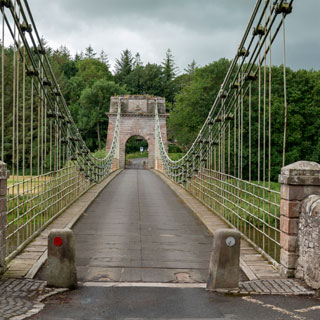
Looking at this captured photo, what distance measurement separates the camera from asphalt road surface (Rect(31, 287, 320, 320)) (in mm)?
3641

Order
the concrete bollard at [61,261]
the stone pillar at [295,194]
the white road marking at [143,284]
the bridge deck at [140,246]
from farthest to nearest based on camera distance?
the bridge deck at [140,246] < the stone pillar at [295,194] < the white road marking at [143,284] < the concrete bollard at [61,261]

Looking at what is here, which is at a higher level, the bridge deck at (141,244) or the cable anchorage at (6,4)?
the cable anchorage at (6,4)

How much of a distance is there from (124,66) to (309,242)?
→ 7228 cm

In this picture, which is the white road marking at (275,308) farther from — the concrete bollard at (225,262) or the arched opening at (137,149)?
the arched opening at (137,149)

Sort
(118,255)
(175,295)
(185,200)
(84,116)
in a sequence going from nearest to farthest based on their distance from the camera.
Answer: (175,295)
(118,255)
(185,200)
(84,116)

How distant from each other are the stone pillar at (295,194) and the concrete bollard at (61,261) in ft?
7.22

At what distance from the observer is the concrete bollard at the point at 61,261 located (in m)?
4.43

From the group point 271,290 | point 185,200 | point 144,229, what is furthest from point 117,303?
point 185,200

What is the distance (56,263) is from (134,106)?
3244 cm

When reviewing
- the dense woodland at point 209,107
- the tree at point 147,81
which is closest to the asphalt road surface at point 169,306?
the dense woodland at point 209,107

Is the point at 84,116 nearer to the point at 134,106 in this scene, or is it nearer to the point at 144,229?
the point at 134,106

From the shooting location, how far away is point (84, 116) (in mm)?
47344

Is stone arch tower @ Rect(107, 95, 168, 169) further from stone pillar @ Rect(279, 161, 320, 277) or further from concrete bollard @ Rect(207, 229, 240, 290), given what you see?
concrete bollard @ Rect(207, 229, 240, 290)

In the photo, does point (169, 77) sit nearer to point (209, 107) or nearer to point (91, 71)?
point (91, 71)
